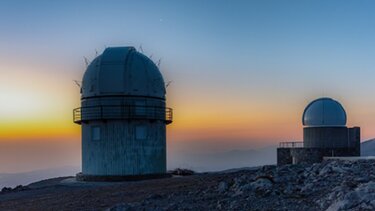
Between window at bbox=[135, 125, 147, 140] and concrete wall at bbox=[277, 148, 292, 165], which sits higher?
window at bbox=[135, 125, 147, 140]

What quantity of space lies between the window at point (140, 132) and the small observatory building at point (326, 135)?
41.9ft

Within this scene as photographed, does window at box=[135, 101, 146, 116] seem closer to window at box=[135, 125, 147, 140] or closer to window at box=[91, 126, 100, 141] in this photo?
window at box=[135, 125, 147, 140]

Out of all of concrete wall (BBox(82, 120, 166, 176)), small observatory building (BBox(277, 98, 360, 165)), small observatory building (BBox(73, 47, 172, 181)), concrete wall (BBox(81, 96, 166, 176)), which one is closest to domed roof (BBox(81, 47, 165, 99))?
small observatory building (BBox(73, 47, 172, 181))

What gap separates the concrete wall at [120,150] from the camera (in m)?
26.1

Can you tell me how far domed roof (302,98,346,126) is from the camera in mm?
33469

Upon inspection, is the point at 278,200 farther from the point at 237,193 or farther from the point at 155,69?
the point at 155,69

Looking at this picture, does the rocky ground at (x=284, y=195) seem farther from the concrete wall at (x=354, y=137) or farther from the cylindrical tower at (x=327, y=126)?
the concrete wall at (x=354, y=137)

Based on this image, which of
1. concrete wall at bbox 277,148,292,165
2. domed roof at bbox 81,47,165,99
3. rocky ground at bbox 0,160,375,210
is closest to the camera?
rocky ground at bbox 0,160,375,210

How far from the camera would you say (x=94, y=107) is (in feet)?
86.9

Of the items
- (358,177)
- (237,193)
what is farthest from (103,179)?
(358,177)

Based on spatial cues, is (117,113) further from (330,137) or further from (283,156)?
(330,137)

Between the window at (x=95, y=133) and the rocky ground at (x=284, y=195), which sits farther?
the window at (x=95, y=133)

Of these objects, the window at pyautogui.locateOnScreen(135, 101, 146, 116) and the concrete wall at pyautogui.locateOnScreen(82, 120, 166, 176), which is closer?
the concrete wall at pyautogui.locateOnScreen(82, 120, 166, 176)

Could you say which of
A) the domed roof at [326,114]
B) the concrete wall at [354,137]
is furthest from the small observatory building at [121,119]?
the concrete wall at [354,137]
